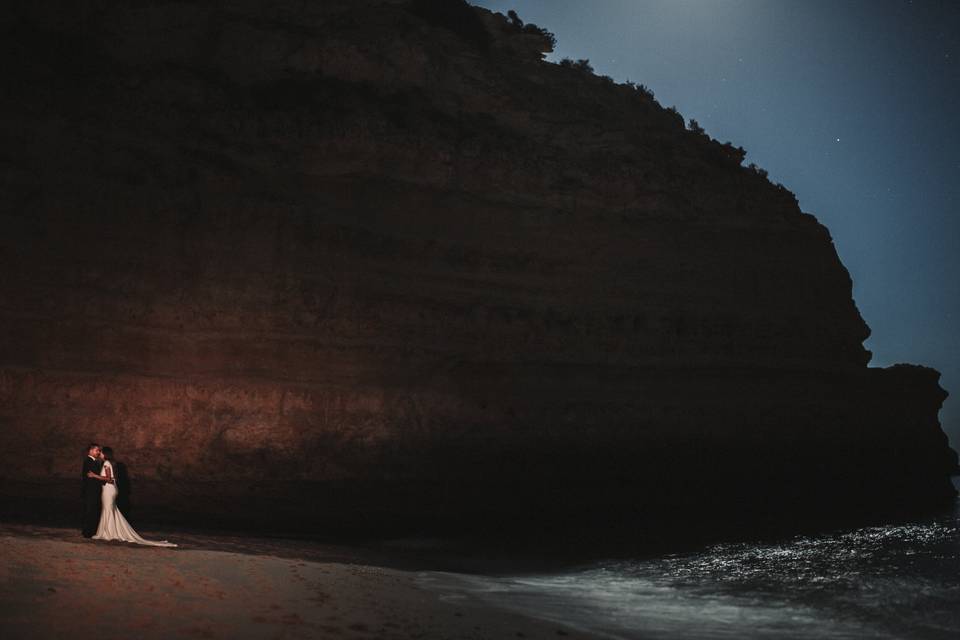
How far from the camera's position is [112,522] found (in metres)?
8.79

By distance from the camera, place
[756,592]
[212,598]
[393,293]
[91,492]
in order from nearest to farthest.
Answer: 1. [212,598]
2. [91,492]
3. [756,592]
4. [393,293]

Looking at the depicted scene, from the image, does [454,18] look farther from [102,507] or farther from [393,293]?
[102,507]

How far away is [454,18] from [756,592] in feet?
50.1

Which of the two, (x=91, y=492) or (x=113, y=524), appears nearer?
(x=113, y=524)

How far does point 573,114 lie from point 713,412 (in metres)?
7.17

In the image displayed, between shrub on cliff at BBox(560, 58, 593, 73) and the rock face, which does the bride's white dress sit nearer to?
the rock face

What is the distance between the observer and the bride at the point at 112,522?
8.64m

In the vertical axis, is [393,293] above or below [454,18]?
below

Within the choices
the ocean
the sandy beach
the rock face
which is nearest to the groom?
the sandy beach

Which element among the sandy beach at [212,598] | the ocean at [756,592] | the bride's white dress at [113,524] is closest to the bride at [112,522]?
the bride's white dress at [113,524]

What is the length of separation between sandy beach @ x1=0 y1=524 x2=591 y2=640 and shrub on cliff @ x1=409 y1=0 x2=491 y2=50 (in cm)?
1431

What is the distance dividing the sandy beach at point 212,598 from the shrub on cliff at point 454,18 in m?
14.3

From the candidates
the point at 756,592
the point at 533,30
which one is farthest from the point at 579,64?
the point at 756,592

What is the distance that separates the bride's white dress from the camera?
8.64 m
